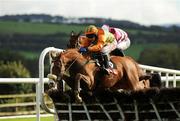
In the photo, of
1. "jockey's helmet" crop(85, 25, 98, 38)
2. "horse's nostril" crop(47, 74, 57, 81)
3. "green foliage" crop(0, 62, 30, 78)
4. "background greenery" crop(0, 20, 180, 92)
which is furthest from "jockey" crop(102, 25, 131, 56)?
"green foliage" crop(0, 62, 30, 78)

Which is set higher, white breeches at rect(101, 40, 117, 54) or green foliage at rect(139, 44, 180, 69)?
white breeches at rect(101, 40, 117, 54)

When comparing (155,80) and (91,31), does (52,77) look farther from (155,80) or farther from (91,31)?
(155,80)

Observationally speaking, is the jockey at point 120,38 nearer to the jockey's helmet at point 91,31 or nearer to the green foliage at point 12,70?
the jockey's helmet at point 91,31

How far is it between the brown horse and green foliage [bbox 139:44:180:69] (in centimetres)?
3750

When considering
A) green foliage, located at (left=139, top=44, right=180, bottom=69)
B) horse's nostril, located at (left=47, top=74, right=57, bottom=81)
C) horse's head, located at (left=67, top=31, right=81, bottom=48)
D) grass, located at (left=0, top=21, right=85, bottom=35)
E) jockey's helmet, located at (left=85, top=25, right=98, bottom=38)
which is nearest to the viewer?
horse's nostril, located at (left=47, top=74, right=57, bottom=81)

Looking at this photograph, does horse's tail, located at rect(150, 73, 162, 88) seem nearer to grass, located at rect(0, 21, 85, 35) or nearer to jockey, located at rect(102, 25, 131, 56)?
jockey, located at rect(102, 25, 131, 56)

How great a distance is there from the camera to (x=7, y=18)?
68.8m

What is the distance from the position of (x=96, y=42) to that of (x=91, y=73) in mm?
268

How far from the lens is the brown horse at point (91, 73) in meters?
5.28

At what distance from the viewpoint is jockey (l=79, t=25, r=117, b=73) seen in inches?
224

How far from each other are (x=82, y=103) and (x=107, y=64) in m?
1.69

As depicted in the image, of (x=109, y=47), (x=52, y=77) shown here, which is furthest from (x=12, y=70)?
(x=52, y=77)

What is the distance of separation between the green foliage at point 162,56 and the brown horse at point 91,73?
37.5m

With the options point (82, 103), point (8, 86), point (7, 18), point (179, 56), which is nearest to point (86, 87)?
point (82, 103)
